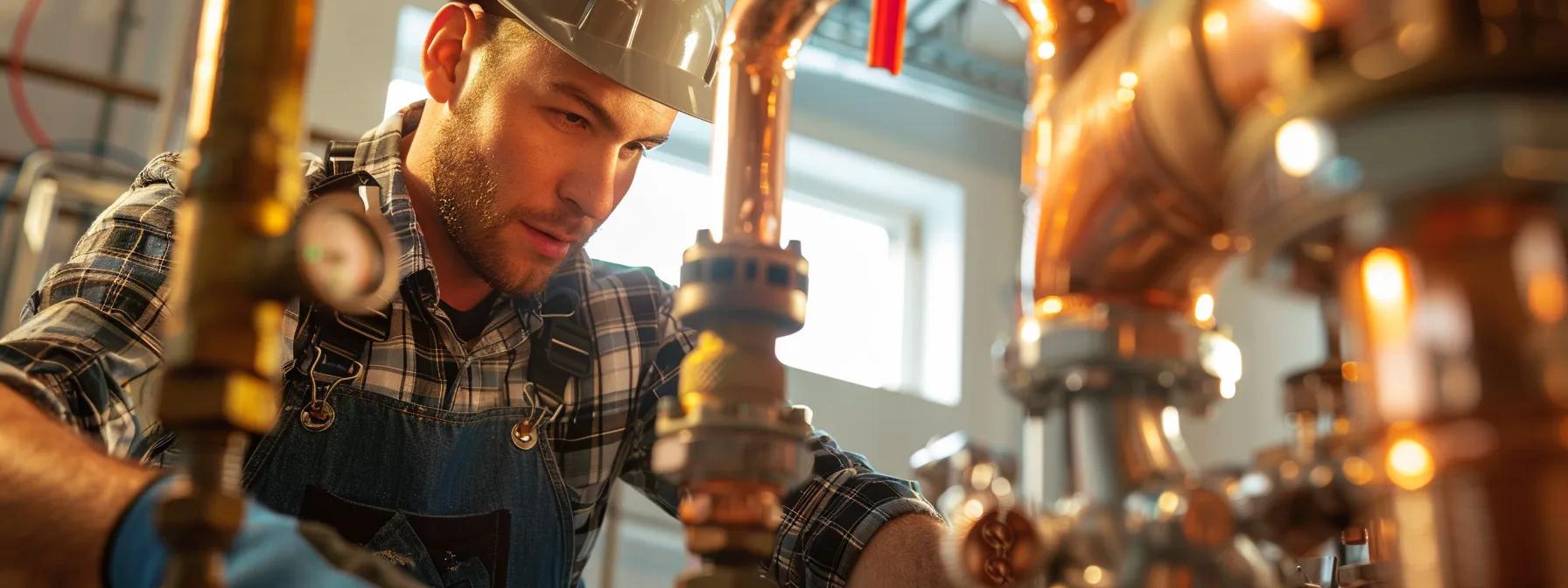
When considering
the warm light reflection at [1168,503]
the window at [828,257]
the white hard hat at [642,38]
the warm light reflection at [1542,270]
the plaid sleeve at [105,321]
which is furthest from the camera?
the window at [828,257]

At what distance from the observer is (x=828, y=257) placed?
379 centimetres

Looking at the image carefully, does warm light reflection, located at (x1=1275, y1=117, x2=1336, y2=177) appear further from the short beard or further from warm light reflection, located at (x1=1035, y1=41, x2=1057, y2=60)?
the short beard

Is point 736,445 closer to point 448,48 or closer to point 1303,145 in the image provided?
point 1303,145

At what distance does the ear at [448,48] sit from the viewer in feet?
5.37

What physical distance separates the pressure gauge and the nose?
118 cm

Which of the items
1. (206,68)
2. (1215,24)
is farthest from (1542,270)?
(206,68)

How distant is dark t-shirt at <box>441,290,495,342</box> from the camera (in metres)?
1.50

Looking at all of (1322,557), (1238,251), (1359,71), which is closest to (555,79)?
(1322,557)

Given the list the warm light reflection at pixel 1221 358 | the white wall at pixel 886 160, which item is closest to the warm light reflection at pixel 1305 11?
the warm light reflection at pixel 1221 358

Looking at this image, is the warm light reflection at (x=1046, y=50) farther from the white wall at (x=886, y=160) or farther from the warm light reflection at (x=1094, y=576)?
the white wall at (x=886, y=160)

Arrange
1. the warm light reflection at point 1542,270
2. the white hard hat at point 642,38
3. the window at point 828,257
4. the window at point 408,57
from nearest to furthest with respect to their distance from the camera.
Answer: the warm light reflection at point 1542,270 → the white hard hat at point 642,38 → the window at point 408,57 → the window at point 828,257

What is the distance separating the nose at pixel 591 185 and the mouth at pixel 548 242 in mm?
35

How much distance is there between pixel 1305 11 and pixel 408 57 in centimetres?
304

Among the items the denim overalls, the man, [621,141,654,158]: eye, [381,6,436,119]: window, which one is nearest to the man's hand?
the man
